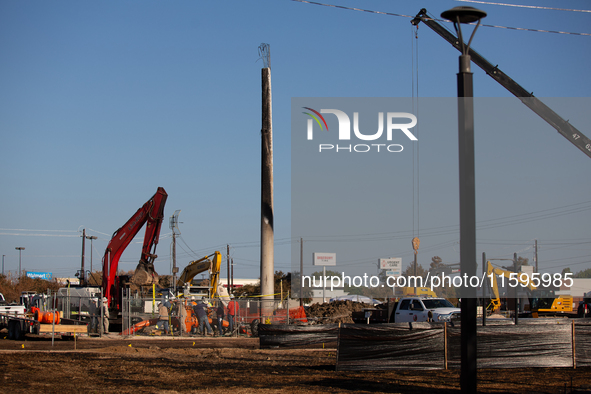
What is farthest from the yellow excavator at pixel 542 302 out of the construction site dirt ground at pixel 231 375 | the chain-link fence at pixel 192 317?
the construction site dirt ground at pixel 231 375

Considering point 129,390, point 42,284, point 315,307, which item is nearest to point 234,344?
point 129,390

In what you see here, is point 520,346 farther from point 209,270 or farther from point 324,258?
point 324,258

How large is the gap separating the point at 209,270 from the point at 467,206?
83.8ft

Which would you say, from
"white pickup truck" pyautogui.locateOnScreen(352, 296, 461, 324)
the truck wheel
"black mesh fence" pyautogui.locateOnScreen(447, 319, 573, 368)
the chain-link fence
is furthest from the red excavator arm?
"black mesh fence" pyautogui.locateOnScreen(447, 319, 573, 368)

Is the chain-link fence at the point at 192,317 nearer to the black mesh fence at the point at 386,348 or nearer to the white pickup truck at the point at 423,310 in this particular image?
the white pickup truck at the point at 423,310

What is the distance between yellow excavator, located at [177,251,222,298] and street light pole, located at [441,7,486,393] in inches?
900

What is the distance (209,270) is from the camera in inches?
1315

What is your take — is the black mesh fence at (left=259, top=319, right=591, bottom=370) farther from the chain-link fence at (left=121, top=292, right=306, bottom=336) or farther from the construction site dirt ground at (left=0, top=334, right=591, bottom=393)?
the chain-link fence at (left=121, top=292, right=306, bottom=336)

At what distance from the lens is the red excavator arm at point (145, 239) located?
30.7 m

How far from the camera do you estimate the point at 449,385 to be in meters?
11.8

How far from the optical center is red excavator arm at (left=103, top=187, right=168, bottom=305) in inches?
1210

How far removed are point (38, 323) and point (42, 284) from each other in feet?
218

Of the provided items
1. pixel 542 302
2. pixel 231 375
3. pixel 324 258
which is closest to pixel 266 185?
pixel 231 375

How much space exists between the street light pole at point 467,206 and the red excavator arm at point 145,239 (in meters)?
23.6
